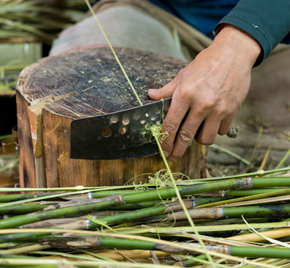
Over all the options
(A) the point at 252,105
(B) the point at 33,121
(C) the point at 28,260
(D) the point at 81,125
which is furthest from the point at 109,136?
(A) the point at 252,105

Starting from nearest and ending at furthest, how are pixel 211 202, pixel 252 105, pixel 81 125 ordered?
pixel 81 125
pixel 211 202
pixel 252 105

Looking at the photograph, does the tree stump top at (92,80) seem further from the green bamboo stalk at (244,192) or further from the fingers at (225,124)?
the green bamboo stalk at (244,192)

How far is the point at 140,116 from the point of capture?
0.93m

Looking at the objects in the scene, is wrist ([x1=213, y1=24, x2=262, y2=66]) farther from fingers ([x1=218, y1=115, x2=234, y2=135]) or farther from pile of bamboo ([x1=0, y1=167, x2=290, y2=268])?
pile of bamboo ([x1=0, y1=167, x2=290, y2=268])

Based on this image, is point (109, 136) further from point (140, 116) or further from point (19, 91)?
point (19, 91)

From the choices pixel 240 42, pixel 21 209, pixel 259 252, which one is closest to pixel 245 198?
pixel 259 252

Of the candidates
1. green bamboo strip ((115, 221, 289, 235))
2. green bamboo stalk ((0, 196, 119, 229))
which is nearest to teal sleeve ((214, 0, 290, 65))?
green bamboo strip ((115, 221, 289, 235))

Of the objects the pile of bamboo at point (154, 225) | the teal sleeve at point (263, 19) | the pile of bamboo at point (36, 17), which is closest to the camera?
the pile of bamboo at point (154, 225)

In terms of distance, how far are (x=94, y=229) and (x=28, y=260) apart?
200mm

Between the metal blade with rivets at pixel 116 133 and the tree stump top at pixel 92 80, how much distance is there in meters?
0.08

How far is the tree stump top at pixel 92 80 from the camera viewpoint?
101 centimetres

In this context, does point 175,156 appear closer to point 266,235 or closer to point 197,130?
point 197,130

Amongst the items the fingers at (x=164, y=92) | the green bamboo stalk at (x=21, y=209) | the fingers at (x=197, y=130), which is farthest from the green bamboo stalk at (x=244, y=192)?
the green bamboo stalk at (x=21, y=209)

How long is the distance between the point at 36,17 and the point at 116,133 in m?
2.32
